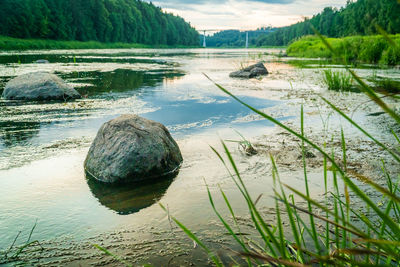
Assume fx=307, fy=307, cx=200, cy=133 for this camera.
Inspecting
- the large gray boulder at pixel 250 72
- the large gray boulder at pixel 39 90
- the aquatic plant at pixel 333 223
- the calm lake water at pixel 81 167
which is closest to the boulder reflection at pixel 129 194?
the calm lake water at pixel 81 167

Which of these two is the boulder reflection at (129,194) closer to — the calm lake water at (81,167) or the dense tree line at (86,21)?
the calm lake water at (81,167)

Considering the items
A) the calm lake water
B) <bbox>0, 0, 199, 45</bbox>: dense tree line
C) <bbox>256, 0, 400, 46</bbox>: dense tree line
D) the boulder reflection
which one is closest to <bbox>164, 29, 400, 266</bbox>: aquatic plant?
the calm lake water

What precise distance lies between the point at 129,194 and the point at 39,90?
6069mm

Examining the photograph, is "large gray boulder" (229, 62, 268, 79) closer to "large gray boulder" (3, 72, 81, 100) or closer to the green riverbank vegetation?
"large gray boulder" (3, 72, 81, 100)

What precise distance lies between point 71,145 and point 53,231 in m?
2.13

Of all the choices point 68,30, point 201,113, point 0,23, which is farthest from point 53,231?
point 68,30

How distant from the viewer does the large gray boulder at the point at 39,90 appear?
7.62 meters

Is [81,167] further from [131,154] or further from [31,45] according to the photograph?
[31,45]

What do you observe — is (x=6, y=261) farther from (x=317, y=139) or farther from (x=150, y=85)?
(x=150, y=85)

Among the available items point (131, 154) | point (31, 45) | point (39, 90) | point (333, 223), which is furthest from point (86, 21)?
point (333, 223)

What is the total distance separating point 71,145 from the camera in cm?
423

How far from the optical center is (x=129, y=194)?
9.66 feet

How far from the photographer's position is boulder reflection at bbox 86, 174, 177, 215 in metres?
2.69

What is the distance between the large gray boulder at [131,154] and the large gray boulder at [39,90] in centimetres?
477
